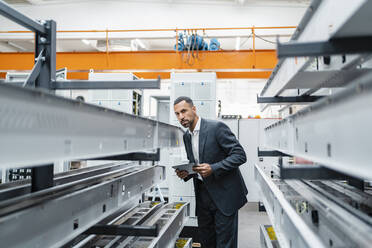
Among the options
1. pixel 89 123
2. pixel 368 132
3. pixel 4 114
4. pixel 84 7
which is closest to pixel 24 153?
pixel 4 114

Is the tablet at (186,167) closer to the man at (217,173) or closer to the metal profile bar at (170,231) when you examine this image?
the man at (217,173)

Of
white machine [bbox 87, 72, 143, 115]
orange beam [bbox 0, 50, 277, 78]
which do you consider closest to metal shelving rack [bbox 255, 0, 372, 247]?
orange beam [bbox 0, 50, 277, 78]

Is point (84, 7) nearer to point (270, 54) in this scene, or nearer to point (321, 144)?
point (270, 54)

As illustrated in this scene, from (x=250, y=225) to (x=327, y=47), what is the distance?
4219 mm

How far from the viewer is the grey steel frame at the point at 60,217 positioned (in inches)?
36.2

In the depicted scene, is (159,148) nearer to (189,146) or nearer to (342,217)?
(189,146)

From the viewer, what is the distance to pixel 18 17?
152 cm

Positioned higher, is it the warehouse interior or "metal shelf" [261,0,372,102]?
"metal shelf" [261,0,372,102]

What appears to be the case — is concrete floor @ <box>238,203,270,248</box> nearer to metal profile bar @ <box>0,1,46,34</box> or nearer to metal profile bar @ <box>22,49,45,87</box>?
metal profile bar @ <box>22,49,45,87</box>

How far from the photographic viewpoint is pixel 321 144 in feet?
3.03

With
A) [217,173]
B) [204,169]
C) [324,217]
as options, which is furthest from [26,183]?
[324,217]

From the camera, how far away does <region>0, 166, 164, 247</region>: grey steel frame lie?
920mm

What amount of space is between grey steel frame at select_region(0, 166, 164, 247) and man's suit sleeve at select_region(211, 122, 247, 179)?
0.98 meters

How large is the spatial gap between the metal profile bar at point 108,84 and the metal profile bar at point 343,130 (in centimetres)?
77
